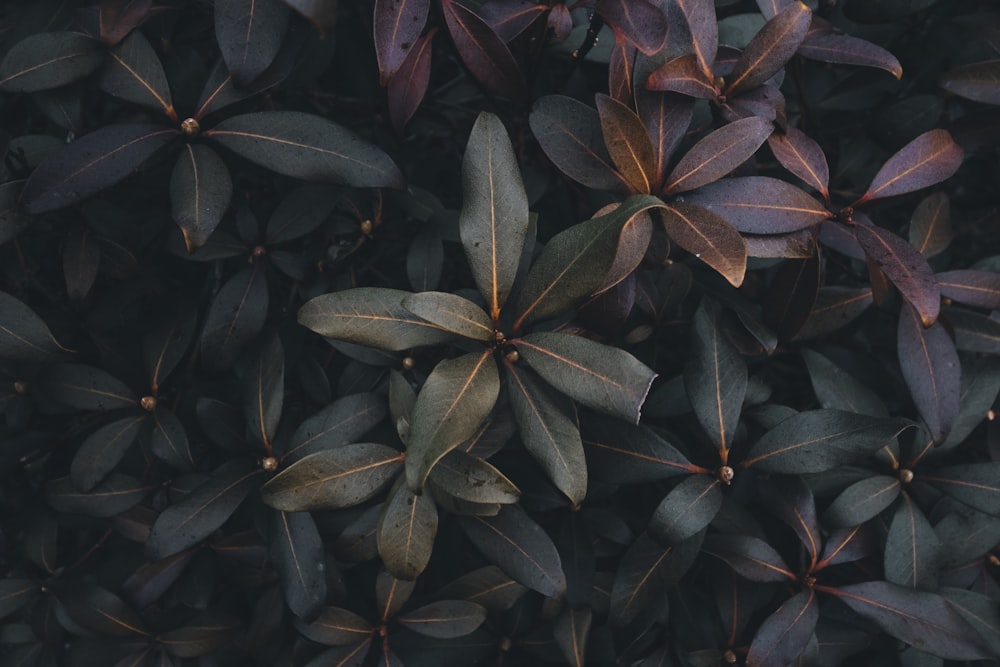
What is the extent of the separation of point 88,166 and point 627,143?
92cm

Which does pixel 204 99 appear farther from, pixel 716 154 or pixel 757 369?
pixel 757 369

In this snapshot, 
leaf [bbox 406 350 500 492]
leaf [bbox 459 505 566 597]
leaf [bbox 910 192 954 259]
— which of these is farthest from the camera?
leaf [bbox 910 192 954 259]

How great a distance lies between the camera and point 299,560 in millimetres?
1390

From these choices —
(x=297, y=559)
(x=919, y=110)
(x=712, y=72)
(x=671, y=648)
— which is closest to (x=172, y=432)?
(x=297, y=559)

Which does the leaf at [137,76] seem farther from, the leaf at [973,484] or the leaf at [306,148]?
the leaf at [973,484]

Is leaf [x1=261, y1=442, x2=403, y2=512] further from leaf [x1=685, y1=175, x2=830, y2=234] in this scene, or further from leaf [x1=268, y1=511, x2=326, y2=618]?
leaf [x1=685, y1=175, x2=830, y2=234]

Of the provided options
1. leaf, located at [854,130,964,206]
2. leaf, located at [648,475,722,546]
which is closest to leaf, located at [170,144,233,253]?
leaf, located at [648,475,722,546]

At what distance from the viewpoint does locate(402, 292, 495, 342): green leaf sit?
1134 mm

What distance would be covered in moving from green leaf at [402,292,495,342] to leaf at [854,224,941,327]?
2.22ft

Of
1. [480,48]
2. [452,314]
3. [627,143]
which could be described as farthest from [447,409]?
[480,48]

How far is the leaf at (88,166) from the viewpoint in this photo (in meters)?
1.30

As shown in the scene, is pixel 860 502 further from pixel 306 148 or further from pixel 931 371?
pixel 306 148

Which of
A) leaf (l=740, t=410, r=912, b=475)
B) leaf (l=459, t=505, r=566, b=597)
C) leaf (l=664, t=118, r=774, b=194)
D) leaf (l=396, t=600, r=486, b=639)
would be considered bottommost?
leaf (l=396, t=600, r=486, b=639)

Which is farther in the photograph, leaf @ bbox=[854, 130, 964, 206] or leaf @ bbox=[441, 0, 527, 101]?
leaf @ bbox=[854, 130, 964, 206]
